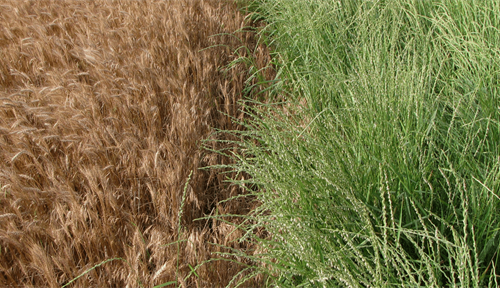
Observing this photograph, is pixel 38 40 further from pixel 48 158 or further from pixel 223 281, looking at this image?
pixel 223 281

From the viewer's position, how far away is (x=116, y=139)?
A: 2201 millimetres

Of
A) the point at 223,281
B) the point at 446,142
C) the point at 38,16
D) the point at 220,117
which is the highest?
the point at 38,16

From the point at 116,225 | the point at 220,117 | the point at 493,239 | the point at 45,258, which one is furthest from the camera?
the point at 220,117

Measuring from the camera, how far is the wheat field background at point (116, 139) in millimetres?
1693

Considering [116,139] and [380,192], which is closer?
[380,192]

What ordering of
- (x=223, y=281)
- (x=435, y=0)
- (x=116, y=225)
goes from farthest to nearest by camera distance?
(x=435, y=0) < (x=116, y=225) < (x=223, y=281)

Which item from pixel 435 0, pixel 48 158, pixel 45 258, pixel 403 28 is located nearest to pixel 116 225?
pixel 45 258

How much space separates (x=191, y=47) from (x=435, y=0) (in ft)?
5.47

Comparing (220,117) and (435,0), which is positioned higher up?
(435,0)

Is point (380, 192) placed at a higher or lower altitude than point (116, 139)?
higher

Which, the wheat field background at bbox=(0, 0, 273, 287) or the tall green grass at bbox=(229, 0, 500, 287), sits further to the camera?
the wheat field background at bbox=(0, 0, 273, 287)

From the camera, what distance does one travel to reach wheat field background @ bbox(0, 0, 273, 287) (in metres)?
1.69

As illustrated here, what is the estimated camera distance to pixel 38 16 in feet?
11.0

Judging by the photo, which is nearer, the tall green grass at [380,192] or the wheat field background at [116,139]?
the tall green grass at [380,192]
